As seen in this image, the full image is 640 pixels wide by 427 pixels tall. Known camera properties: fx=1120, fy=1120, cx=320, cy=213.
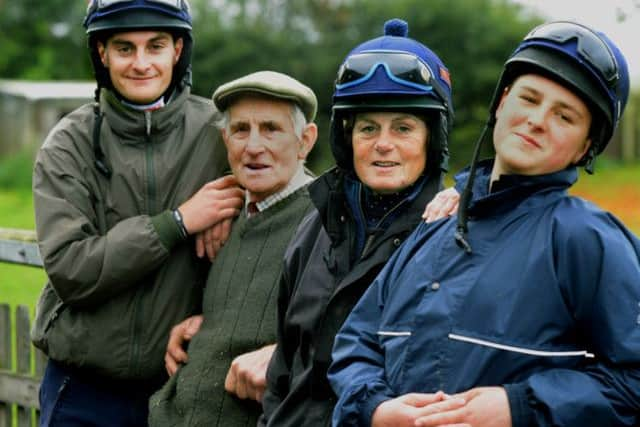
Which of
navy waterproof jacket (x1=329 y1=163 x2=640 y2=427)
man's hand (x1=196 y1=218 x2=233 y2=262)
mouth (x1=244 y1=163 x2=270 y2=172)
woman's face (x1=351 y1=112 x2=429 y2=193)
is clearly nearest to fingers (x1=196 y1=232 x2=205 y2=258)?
man's hand (x1=196 y1=218 x2=233 y2=262)

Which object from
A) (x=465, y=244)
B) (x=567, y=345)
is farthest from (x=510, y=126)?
(x=567, y=345)

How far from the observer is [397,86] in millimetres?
3576

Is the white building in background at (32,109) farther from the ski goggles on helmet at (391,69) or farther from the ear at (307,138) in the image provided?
the ski goggles on helmet at (391,69)

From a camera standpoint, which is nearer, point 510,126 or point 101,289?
point 510,126

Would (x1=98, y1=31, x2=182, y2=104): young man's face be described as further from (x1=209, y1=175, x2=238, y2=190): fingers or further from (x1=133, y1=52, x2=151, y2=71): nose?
(x1=209, y1=175, x2=238, y2=190): fingers

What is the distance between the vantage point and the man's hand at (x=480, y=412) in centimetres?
281

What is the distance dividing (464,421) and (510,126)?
0.82 meters

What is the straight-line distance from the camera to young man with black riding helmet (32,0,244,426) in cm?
430

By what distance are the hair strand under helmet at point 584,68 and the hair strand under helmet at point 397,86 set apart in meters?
0.52

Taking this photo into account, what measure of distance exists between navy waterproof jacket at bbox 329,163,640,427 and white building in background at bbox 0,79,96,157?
84.8ft

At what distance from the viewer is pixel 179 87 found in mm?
4645

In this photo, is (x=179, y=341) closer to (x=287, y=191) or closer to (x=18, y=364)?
(x=287, y=191)

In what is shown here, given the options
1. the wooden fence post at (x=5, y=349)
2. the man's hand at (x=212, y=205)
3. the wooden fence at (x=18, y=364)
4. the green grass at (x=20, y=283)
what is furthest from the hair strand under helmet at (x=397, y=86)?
the green grass at (x=20, y=283)

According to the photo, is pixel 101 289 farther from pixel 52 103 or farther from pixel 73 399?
pixel 52 103
